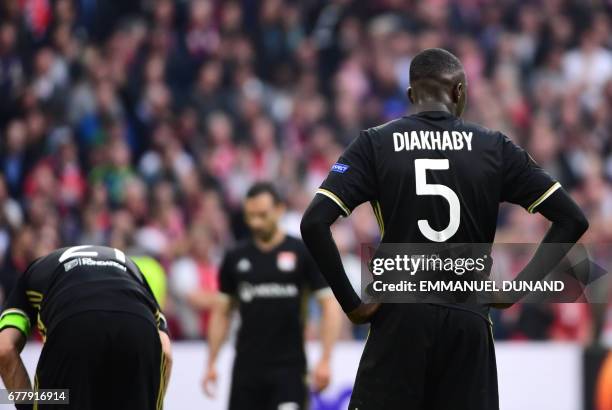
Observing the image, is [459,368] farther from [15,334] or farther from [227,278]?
[227,278]

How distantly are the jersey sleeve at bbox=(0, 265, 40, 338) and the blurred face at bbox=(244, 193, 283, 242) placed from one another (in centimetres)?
344

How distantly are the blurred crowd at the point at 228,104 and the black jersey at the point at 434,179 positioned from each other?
7170mm

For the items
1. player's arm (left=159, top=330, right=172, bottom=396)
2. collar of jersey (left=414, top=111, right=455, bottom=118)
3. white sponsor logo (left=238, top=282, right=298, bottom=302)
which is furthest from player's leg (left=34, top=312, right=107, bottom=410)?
white sponsor logo (left=238, top=282, right=298, bottom=302)

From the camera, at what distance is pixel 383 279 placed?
16.8ft

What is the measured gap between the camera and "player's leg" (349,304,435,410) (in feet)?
16.2

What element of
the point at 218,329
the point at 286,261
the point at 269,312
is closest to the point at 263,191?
the point at 286,261

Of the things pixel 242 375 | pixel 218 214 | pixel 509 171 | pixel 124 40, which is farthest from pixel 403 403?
pixel 124 40

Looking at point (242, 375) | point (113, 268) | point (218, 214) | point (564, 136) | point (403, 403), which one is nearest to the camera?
point (403, 403)

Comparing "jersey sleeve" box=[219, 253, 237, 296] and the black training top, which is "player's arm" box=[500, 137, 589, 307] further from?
"jersey sleeve" box=[219, 253, 237, 296]

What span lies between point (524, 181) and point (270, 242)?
4.02 meters

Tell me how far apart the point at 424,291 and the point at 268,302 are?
12.2 ft

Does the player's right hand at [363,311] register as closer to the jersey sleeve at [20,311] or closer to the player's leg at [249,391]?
the jersey sleeve at [20,311]

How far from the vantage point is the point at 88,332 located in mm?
5203

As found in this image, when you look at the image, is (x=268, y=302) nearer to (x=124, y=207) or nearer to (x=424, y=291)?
(x=424, y=291)
